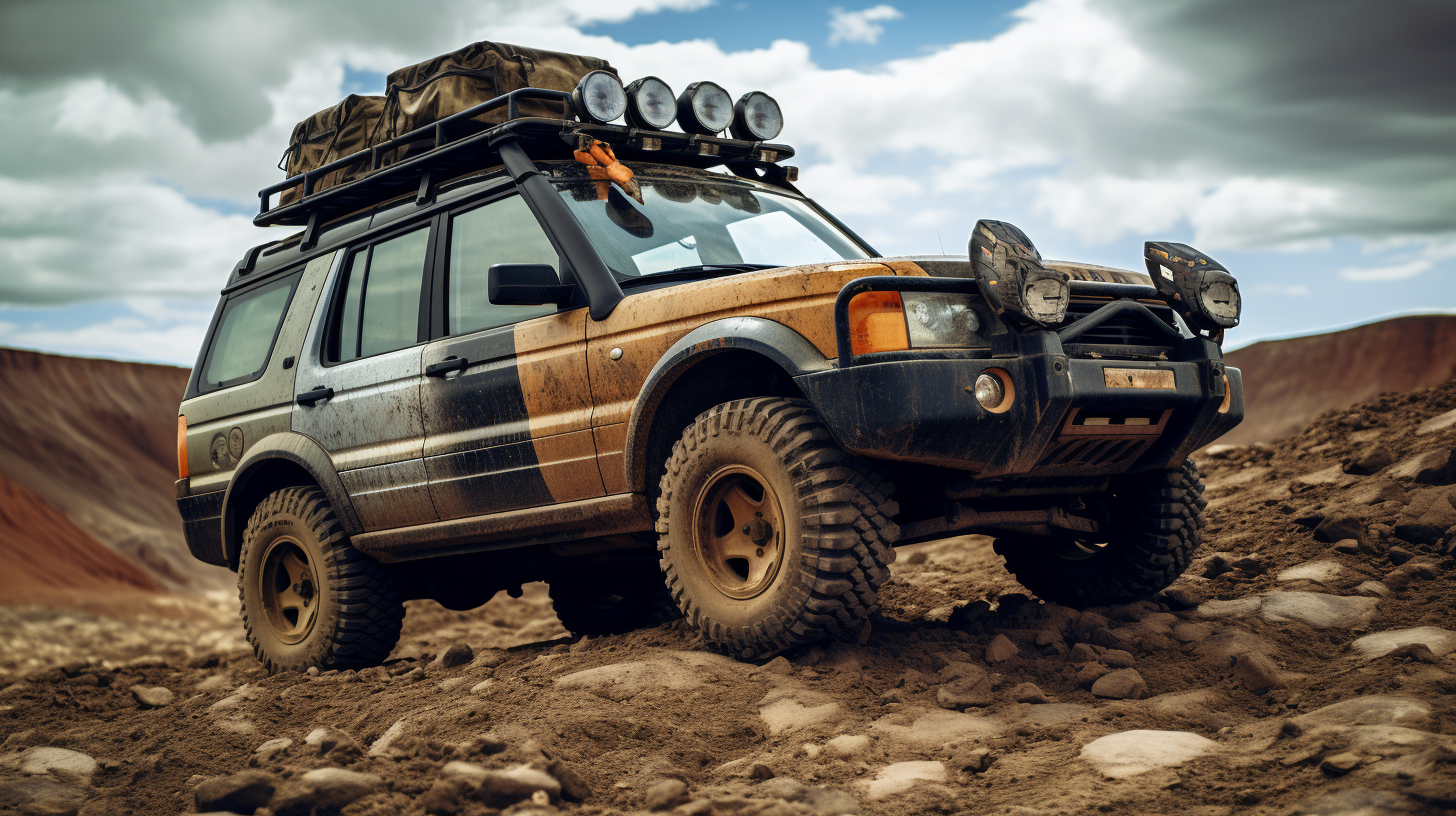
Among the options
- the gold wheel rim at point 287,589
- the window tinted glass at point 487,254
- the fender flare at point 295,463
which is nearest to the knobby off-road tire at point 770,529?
the window tinted glass at point 487,254

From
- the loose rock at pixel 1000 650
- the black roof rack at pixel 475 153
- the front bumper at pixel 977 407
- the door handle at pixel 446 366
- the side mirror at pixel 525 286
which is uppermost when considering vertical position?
the black roof rack at pixel 475 153

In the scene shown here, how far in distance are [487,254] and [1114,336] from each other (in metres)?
2.58

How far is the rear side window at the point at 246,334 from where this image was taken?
20.7ft

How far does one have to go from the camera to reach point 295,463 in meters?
5.94

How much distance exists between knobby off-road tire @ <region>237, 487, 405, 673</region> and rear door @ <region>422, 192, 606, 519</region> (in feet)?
2.85

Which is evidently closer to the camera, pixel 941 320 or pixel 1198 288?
pixel 941 320

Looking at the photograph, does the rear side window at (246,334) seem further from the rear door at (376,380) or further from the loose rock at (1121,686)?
the loose rock at (1121,686)

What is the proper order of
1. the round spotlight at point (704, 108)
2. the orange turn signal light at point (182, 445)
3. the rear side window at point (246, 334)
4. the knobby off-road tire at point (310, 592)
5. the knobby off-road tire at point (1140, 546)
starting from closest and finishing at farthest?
the knobby off-road tire at point (1140, 546) → the round spotlight at point (704, 108) → the knobby off-road tire at point (310, 592) → the rear side window at point (246, 334) → the orange turn signal light at point (182, 445)

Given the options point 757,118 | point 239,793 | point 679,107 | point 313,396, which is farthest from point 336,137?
point 239,793

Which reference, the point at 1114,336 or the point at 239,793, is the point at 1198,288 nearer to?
the point at 1114,336

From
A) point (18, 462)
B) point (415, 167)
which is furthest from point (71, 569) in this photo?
point (415, 167)

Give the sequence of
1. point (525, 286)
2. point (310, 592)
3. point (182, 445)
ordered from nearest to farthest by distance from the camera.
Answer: point (525, 286) < point (310, 592) < point (182, 445)

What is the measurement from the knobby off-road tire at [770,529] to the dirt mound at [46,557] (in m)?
24.9

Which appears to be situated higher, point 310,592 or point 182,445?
point 182,445
